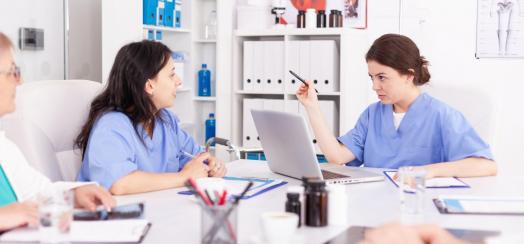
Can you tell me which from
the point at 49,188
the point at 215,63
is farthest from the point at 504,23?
the point at 49,188

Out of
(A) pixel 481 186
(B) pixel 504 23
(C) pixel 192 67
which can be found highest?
(B) pixel 504 23

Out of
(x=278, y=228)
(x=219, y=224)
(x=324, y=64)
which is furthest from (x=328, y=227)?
(x=324, y=64)

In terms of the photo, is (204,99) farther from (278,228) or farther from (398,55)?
(278,228)

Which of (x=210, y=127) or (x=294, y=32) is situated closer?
(x=294, y=32)

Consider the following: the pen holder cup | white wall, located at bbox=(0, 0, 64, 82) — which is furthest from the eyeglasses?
white wall, located at bbox=(0, 0, 64, 82)

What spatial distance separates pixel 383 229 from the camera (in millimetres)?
1345

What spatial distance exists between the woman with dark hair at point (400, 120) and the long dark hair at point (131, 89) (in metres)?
0.65

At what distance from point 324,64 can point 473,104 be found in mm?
931

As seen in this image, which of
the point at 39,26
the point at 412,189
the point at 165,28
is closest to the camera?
the point at 412,189

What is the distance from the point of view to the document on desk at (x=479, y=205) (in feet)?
5.93

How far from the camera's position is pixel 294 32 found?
4.25 metres

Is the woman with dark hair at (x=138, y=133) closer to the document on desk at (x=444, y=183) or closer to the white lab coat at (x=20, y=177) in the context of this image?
the white lab coat at (x=20, y=177)

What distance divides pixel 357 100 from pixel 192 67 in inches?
45.8

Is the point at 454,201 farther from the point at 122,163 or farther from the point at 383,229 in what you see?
the point at 122,163
